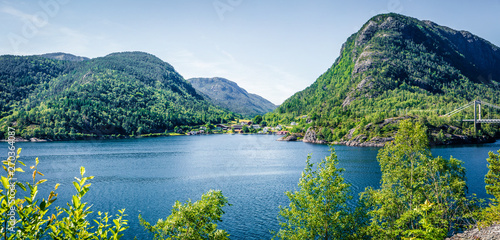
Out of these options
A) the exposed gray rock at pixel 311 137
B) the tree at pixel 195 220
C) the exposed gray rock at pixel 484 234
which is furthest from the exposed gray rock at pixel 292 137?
the tree at pixel 195 220

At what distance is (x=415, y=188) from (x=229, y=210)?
2364cm

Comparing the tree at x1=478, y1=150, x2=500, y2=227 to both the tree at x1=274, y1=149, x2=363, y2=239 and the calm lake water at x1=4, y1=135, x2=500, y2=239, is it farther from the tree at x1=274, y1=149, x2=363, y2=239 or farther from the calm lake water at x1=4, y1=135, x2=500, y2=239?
the calm lake water at x1=4, y1=135, x2=500, y2=239

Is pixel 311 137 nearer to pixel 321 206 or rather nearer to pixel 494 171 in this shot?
pixel 494 171

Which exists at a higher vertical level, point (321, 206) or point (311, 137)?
point (311, 137)

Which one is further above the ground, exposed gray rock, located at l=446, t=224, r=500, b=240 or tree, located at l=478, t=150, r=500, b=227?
tree, located at l=478, t=150, r=500, b=227

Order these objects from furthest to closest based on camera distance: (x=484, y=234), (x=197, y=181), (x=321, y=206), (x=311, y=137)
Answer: (x=311, y=137)
(x=197, y=181)
(x=321, y=206)
(x=484, y=234)

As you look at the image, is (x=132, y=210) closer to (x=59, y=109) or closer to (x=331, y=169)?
(x=331, y=169)

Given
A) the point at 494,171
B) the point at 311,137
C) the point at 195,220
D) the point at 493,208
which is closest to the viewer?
the point at 195,220

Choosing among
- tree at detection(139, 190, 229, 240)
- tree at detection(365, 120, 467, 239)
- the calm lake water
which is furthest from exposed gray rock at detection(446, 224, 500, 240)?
the calm lake water

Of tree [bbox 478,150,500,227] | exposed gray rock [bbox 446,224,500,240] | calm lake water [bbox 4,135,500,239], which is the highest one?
tree [bbox 478,150,500,227]

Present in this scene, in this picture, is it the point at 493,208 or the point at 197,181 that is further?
the point at 197,181

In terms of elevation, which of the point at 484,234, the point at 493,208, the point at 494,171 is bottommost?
the point at 484,234

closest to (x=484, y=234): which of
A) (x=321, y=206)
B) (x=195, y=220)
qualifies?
(x=321, y=206)

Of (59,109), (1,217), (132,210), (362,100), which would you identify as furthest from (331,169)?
(59,109)
